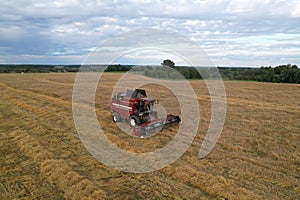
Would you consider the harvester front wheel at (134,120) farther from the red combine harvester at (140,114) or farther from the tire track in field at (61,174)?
the tire track in field at (61,174)

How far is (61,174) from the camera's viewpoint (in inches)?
252

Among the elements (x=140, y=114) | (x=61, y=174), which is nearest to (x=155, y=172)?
(x=61, y=174)

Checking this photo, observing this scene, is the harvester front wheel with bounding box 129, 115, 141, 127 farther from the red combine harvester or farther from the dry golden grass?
the dry golden grass

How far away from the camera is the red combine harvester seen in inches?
377

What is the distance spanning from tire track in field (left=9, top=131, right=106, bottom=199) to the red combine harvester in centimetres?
327

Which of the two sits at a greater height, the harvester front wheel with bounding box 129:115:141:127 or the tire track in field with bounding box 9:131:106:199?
the harvester front wheel with bounding box 129:115:141:127

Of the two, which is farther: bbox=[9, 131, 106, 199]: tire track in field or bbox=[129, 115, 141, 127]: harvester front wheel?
bbox=[129, 115, 141, 127]: harvester front wheel

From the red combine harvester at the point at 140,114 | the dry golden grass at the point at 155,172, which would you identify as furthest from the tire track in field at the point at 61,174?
the red combine harvester at the point at 140,114

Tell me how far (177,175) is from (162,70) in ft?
102

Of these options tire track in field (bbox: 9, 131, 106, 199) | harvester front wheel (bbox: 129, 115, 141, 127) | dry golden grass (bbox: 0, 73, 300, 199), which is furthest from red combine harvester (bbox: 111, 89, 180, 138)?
tire track in field (bbox: 9, 131, 106, 199)

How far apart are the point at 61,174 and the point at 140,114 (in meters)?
4.47

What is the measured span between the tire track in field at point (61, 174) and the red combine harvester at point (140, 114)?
327 cm

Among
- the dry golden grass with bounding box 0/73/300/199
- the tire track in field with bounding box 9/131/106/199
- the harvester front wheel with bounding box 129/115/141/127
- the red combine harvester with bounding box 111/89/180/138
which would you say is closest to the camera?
the tire track in field with bounding box 9/131/106/199

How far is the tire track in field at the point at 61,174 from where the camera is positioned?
5.55 metres
